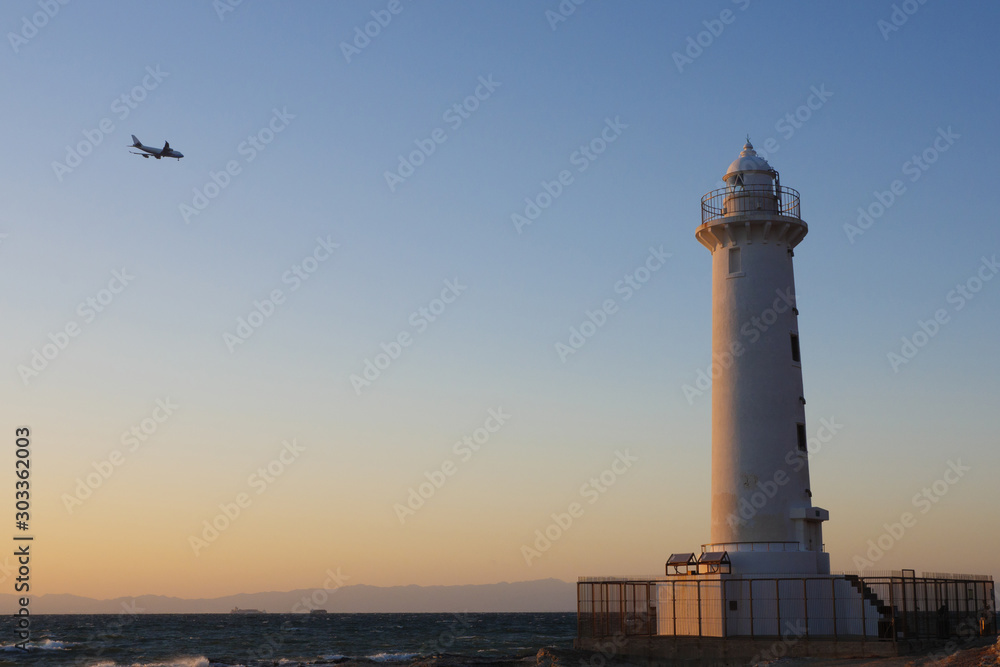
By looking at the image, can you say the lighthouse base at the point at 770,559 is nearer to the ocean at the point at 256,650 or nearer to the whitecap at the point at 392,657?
the ocean at the point at 256,650

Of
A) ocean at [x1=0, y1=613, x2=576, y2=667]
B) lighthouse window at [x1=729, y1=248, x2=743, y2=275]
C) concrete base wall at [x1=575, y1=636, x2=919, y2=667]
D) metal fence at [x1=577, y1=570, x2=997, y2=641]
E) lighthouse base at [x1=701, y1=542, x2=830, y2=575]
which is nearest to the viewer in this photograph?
concrete base wall at [x1=575, y1=636, x2=919, y2=667]

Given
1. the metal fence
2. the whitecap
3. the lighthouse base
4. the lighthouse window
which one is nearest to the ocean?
the whitecap

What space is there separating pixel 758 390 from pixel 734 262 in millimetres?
4770

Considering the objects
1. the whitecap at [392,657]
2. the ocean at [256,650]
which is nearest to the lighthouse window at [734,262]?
the ocean at [256,650]

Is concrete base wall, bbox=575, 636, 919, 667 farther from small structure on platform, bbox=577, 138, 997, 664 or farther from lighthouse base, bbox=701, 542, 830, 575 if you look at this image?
lighthouse base, bbox=701, 542, 830, 575

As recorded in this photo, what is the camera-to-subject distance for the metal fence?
31672 mm

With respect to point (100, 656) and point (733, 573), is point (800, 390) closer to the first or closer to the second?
point (733, 573)

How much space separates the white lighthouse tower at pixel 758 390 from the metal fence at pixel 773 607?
1.12 meters

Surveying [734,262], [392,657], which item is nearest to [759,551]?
[734,262]

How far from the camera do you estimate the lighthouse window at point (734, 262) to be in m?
36.1

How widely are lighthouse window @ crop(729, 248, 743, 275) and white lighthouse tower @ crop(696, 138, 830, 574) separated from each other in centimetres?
4

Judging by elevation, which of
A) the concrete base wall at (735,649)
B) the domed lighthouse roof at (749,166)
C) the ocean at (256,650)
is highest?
the domed lighthouse roof at (749,166)

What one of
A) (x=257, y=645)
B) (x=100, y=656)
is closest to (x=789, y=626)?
(x=100, y=656)

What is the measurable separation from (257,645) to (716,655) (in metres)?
56.3
